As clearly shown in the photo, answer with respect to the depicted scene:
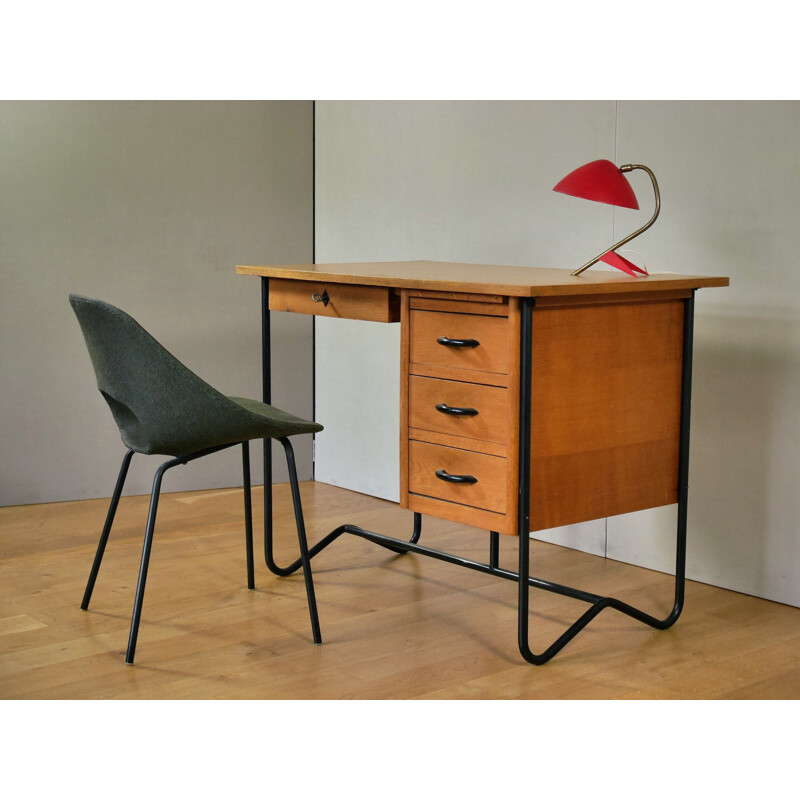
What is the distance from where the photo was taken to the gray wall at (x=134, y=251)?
12.4ft

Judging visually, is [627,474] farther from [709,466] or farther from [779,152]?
[779,152]

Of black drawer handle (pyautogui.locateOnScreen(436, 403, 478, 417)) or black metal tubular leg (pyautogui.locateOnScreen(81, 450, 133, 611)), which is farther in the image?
black metal tubular leg (pyautogui.locateOnScreen(81, 450, 133, 611))

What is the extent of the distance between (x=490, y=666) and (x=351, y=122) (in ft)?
7.65

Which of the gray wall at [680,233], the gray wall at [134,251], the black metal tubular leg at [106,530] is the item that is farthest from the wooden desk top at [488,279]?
the gray wall at [134,251]

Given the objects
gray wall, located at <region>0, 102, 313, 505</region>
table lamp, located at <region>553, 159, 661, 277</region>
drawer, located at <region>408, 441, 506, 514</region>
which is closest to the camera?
drawer, located at <region>408, 441, 506, 514</region>

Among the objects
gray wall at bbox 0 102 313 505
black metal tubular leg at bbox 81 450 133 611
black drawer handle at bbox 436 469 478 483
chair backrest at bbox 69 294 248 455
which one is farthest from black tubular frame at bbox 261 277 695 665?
gray wall at bbox 0 102 313 505

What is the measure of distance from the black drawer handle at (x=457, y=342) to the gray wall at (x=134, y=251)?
1863 mm

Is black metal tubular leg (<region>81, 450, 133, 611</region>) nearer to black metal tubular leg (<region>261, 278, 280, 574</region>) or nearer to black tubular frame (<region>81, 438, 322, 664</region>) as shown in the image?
black tubular frame (<region>81, 438, 322, 664</region>)

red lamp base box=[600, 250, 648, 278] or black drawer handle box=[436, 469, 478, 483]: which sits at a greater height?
red lamp base box=[600, 250, 648, 278]

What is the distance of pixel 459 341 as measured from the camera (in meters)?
2.39

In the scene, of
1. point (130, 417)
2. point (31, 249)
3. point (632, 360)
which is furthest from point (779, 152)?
point (31, 249)

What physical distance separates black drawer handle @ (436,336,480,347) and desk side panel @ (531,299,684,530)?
0.14m

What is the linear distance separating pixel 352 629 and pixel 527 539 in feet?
1.85

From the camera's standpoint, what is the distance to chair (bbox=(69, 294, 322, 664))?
95.9 inches
